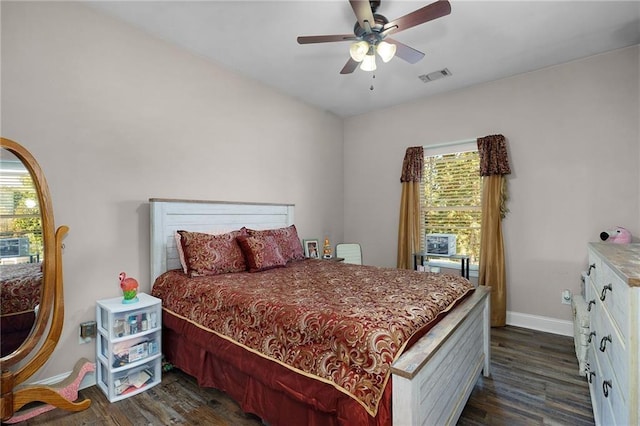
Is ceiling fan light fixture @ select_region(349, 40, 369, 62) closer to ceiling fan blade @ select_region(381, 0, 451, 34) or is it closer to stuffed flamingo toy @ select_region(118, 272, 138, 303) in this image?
ceiling fan blade @ select_region(381, 0, 451, 34)

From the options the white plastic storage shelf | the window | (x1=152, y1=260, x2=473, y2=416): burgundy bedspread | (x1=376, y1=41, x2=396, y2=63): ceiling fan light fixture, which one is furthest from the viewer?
the window

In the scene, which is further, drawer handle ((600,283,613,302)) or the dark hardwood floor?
the dark hardwood floor

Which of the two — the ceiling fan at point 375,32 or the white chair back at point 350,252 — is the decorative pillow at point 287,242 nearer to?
the white chair back at point 350,252

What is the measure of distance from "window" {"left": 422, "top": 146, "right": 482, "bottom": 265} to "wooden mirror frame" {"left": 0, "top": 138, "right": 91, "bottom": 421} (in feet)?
12.6

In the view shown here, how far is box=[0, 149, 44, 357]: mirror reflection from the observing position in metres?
1.83

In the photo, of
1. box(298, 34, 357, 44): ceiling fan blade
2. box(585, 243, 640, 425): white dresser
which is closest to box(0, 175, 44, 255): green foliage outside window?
box(298, 34, 357, 44): ceiling fan blade

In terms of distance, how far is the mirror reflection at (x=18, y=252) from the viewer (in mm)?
1830

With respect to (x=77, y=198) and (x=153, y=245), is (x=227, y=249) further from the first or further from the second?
(x=77, y=198)

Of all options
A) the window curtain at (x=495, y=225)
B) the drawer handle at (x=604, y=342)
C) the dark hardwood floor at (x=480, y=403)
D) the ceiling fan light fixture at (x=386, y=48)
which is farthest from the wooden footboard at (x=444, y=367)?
the ceiling fan light fixture at (x=386, y=48)

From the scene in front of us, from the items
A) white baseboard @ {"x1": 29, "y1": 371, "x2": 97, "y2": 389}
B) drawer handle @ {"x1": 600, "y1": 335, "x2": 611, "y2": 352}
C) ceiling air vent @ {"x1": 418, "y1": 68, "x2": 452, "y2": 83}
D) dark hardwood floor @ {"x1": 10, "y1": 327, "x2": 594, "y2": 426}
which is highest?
ceiling air vent @ {"x1": 418, "y1": 68, "x2": 452, "y2": 83}

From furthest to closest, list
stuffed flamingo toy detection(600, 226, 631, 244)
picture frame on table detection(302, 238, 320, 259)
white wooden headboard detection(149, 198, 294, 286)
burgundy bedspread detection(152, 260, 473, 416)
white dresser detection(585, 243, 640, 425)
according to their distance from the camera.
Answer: picture frame on table detection(302, 238, 320, 259)
stuffed flamingo toy detection(600, 226, 631, 244)
white wooden headboard detection(149, 198, 294, 286)
burgundy bedspread detection(152, 260, 473, 416)
white dresser detection(585, 243, 640, 425)

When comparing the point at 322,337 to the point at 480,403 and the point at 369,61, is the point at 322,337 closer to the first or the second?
the point at 480,403

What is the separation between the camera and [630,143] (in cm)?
292

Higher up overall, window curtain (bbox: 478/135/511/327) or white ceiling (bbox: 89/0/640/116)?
white ceiling (bbox: 89/0/640/116)
